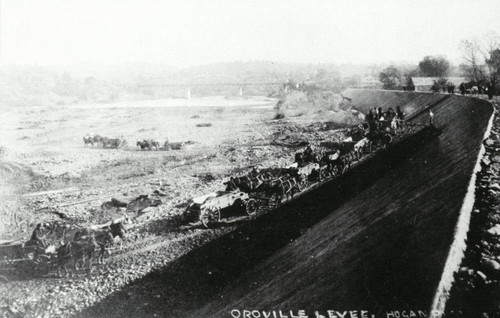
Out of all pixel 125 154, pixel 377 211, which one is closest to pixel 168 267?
pixel 377 211

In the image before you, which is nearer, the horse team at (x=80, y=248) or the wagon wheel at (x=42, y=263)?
the wagon wheel at (x=42, y=263)

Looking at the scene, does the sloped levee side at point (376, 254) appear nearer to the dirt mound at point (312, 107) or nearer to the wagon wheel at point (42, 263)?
the wagon wheel at point (42, 263)

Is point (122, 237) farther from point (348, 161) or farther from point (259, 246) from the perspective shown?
point (348, 161)

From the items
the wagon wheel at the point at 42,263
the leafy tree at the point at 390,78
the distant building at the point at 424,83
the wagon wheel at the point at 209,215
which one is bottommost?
the wagon wheel at the point at 42,263

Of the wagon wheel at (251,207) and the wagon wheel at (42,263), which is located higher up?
the wagon wheel at (251,207)

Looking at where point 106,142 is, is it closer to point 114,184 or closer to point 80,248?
point 114,184

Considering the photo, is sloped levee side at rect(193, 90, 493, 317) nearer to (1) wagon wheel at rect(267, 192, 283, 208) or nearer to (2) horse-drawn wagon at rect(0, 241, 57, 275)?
(1) wagon wheel at rect(267, 192, 283, 208)

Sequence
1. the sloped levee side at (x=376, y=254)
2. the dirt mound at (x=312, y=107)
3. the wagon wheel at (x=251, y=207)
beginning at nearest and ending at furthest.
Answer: the sloped levee side at (x=376, y=254) → the wagon wheel at (x=251, y=207) → the dirt mound at (x=312, y=107)

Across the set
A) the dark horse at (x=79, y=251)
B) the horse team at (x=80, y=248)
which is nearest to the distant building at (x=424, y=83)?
the horse team at (x=80, y=248)
